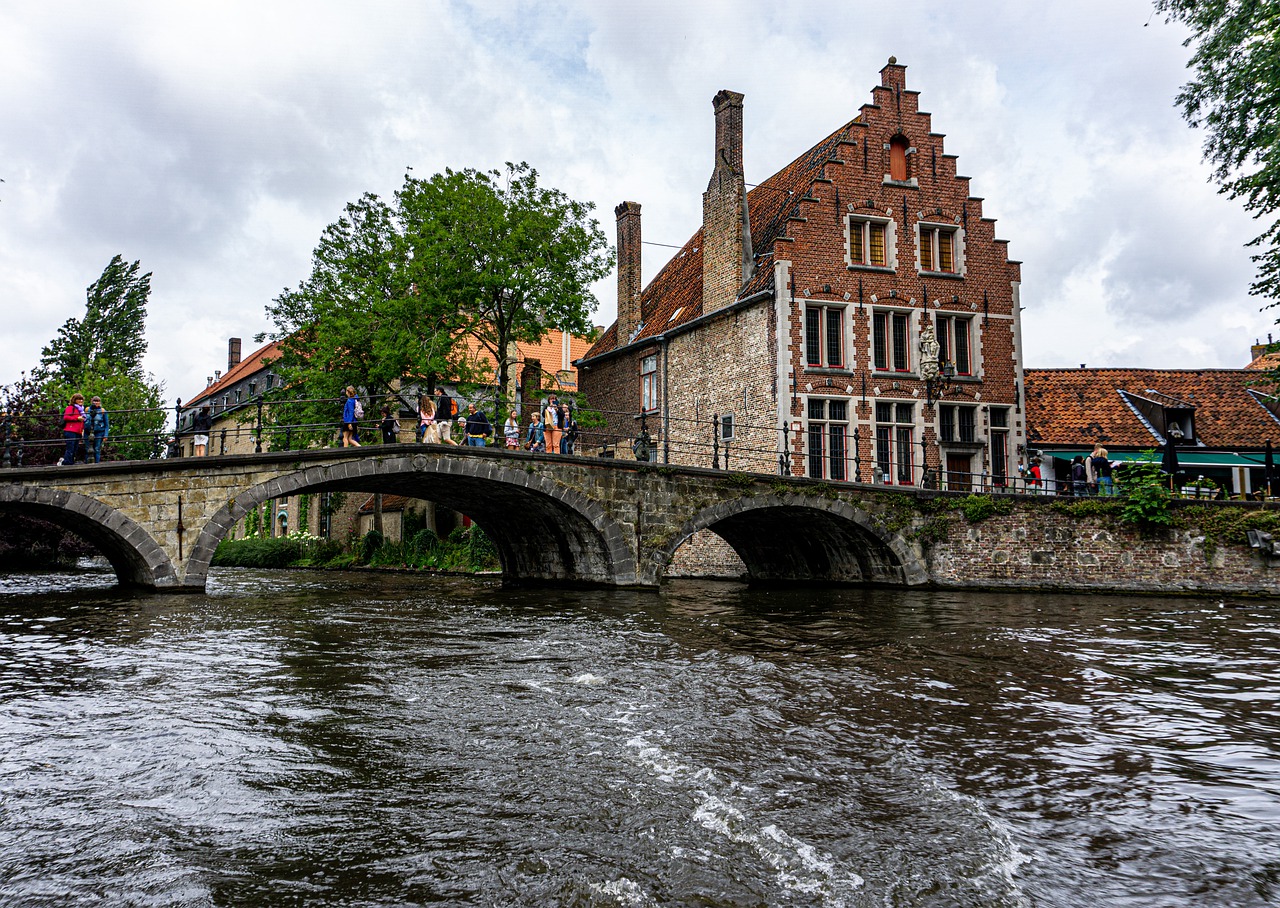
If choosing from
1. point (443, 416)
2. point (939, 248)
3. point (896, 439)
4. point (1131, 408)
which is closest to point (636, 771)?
point (443, 416)

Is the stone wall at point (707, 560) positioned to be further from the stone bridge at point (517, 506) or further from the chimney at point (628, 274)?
the chimney at point (628, 274)

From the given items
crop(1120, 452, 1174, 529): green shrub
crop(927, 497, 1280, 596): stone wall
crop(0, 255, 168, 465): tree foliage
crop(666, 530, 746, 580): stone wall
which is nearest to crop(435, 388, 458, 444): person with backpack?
crop(666, 530, 746, 580): stone wall

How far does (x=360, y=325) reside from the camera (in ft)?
83.3

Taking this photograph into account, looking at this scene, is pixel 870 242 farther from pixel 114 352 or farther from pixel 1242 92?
pixel 114 352

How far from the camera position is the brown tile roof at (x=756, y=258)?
82.4 ft

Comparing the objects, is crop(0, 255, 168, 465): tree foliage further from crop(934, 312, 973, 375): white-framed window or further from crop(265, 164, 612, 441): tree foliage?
crop(934, 312, 973, 375): white-framed window

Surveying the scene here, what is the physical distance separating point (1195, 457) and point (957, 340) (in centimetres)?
834

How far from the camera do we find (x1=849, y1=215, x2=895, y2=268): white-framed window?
24797 millimetres

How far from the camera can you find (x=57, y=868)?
3.98 metres

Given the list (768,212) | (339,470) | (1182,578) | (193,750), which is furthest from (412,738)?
(768,212)

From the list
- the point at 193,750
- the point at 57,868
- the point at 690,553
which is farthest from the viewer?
the point at 690,553

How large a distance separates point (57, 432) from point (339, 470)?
19406mm

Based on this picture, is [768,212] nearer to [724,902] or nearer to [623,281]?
[623,281]

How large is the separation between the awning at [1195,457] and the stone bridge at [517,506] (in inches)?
348
